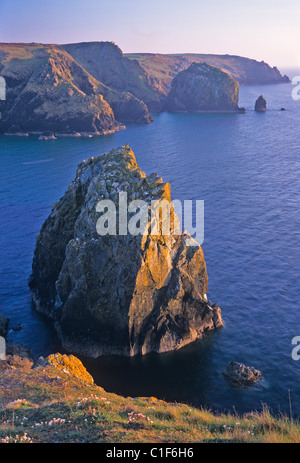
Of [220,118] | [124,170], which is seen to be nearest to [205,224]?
[124,170]

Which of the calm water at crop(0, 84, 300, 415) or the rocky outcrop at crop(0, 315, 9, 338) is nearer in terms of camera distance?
the calm water at crop(0, 84, 300, 415)

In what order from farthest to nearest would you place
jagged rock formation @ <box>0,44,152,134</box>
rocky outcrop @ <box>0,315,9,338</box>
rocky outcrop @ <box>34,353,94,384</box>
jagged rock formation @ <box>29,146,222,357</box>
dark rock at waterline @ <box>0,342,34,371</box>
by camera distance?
jagged rock formation @ <box>0,44,152,134</box> → rocky outcrop @ <box>0,315,9,338</box> → jagged rock formation @ <box>29,146,222,357</box> → dark rock at waterline @ <box>0,342,34,371</box> → rocky outcrop @ <box>34,353,94,384</box>

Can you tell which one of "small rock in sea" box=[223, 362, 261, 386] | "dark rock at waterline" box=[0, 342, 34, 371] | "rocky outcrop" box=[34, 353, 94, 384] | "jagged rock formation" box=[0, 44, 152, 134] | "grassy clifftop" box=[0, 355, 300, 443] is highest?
"jagged rock formation" box=[0, 44, 152, 134]

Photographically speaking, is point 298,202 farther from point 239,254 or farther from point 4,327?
point 4,327

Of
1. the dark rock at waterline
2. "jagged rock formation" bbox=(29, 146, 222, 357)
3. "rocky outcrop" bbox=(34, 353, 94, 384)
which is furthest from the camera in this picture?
"jagged rock formation" bbox=(29, 146, 222, 357)

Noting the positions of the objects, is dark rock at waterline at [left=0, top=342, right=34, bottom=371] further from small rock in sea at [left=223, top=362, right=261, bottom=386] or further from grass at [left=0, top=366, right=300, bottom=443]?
small rock in sea at [left=223, top=362, right=261, bottom=386]

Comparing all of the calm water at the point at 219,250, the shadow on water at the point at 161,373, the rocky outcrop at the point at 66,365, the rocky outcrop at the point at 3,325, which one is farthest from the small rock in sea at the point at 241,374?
the rocky outcrop at the point at 3,325

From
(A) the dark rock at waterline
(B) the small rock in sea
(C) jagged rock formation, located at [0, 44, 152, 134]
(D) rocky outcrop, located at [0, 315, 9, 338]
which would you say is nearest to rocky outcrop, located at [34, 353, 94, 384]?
(A) the dark rock at waterline
